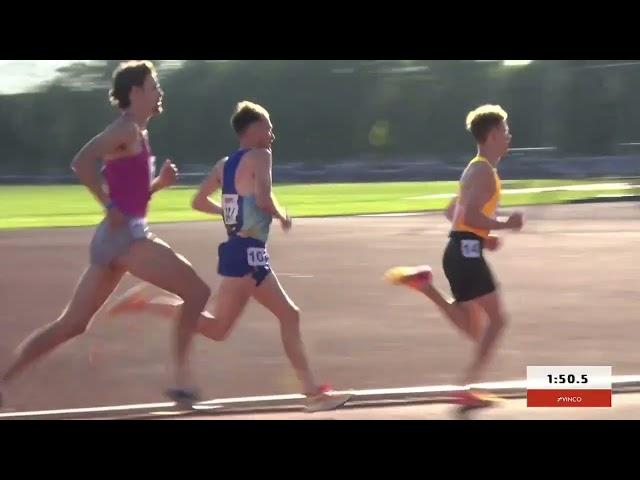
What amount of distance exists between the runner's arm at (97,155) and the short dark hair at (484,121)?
189 centimetres

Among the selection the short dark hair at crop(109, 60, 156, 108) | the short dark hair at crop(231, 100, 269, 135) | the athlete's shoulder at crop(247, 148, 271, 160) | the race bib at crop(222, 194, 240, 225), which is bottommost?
the race bib at crop(222, 194, 240, 225)

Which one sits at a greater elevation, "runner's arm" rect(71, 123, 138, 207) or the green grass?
the green grass

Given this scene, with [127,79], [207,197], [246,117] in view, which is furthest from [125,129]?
[207,197]

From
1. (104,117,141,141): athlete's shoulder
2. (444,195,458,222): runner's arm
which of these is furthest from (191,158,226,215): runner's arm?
(444,195,458,222): runner's arm

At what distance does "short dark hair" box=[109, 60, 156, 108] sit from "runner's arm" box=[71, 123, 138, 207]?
0.22 metres

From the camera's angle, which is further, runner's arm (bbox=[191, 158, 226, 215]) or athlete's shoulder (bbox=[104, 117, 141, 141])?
runner's arm (bbox=[191, 158, 226, 215])

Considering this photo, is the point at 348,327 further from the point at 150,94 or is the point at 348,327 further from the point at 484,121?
the point at 150,94

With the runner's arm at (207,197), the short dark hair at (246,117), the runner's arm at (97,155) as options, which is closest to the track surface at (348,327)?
the runner's arm at (207,197)

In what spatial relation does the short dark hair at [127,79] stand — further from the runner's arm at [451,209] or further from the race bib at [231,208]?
the runner's arm at [451,209]

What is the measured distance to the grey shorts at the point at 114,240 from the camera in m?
6.02

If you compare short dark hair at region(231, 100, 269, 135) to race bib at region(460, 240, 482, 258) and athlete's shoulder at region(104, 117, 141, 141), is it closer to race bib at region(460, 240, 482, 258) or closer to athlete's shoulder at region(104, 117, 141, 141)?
athlete's shoulder at region(104, 117, 141, 141)

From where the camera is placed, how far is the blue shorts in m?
6.39
